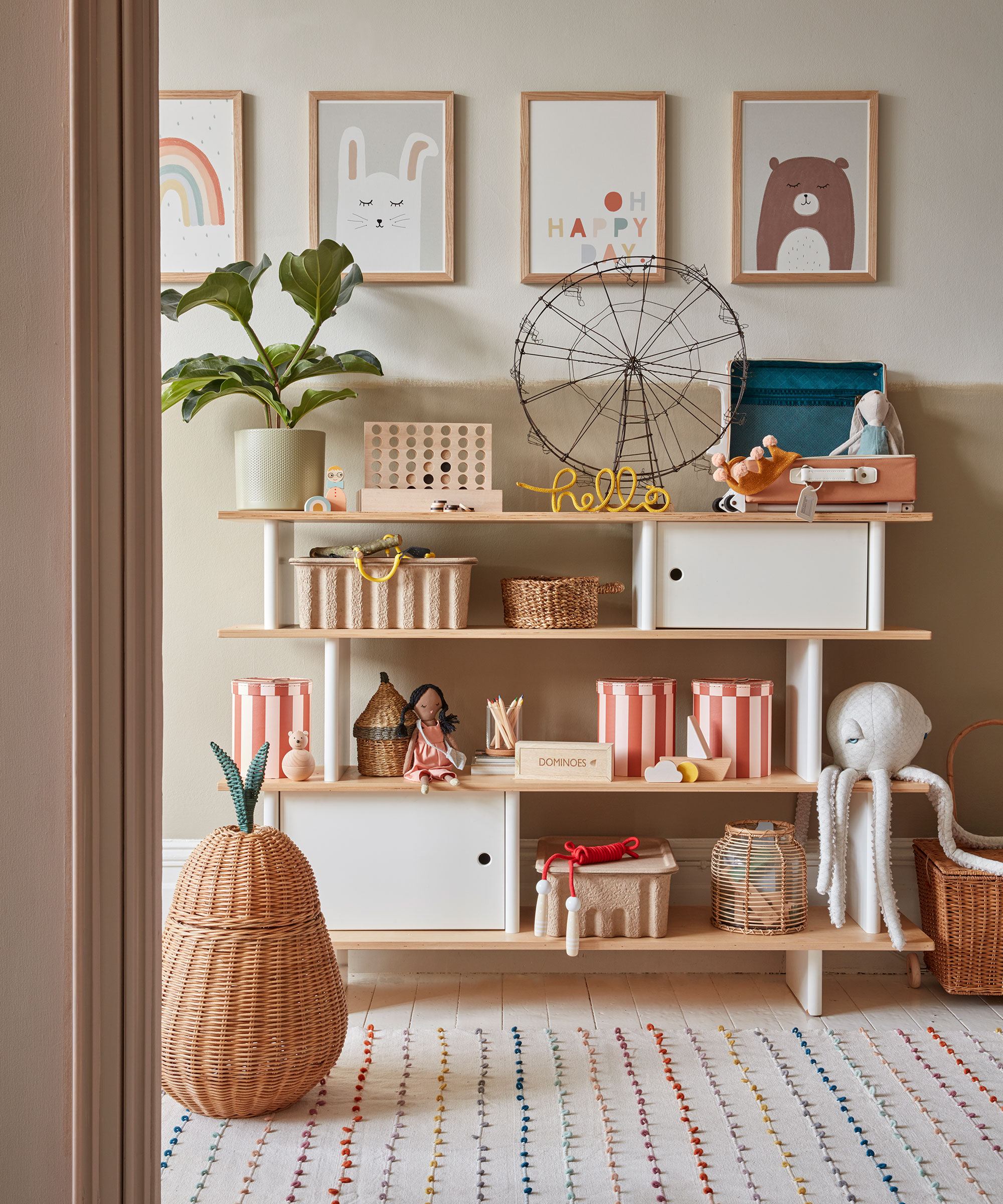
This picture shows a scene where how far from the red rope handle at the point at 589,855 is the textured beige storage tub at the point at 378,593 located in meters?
0.60

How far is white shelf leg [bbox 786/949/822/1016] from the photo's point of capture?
2.38m

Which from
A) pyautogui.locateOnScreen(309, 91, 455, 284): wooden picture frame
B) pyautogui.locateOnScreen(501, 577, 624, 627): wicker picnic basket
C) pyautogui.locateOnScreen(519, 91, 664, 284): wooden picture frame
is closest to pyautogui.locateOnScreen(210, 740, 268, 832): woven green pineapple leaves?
pyautogui.locateOnScreen(501, 577, 624, 627): wicker picnic basket

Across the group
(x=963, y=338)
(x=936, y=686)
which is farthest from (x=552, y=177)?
(x=936, y=686)

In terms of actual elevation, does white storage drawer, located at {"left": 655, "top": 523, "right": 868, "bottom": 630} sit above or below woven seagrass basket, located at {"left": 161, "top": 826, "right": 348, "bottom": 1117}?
above

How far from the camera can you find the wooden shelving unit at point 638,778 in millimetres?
2336

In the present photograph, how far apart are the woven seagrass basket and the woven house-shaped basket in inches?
20.0

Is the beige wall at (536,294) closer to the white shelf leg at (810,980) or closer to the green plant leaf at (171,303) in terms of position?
the green plant leaf at (171,303)

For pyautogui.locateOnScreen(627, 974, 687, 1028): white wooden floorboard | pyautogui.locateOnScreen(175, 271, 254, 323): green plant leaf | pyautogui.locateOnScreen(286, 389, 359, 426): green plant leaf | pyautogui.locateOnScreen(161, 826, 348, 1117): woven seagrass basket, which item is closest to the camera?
pyautogui.locateOnScreen(161, 826, 348, 1117): woven seagrass basket

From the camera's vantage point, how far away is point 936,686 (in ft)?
8.82

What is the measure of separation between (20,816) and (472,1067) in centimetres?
131

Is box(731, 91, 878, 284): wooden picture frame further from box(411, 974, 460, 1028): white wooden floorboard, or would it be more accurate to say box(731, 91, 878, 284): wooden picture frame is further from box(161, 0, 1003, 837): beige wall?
box(411, 974, 460, 1028): white wooden floorboard

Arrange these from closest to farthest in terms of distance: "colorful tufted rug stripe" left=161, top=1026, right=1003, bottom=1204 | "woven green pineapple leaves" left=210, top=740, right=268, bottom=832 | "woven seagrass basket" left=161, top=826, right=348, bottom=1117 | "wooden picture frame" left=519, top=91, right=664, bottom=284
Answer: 1. "colorful tufted rug stripe" left=161, top=1026, right=1003, bottom=1204
2. "woven seagrass basket" left=161, top=826, right=348, bottom=1117
3. "woven green pineapple leaves" left=210, top=740, right=268, bottom=832
4. "wooden picture frame" left=519, top=91, right=664, bottom=284

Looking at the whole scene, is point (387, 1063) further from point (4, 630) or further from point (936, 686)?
point (936, 686)

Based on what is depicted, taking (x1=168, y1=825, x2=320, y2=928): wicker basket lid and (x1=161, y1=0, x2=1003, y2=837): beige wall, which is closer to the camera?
(x1=168, y1=825, x2=320, y2=928): wicker basket lid
